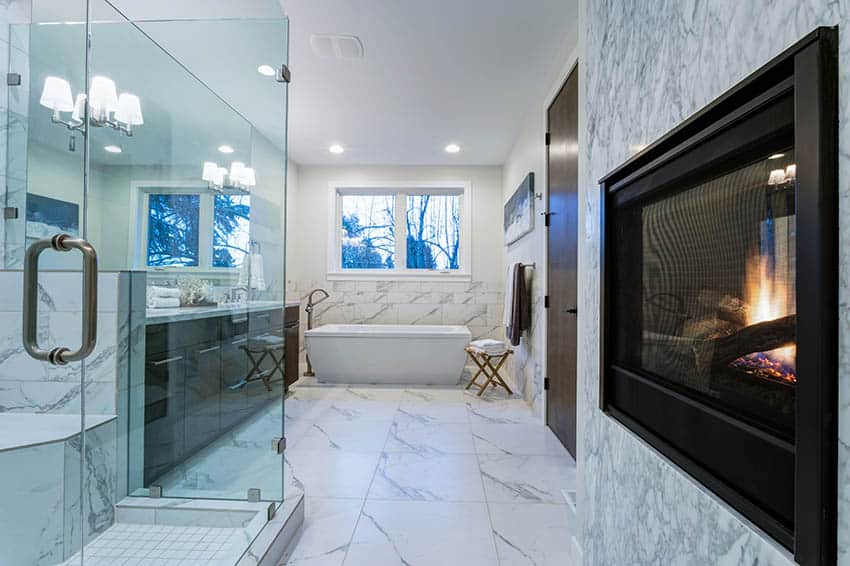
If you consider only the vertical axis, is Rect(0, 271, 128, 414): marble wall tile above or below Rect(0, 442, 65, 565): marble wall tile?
above

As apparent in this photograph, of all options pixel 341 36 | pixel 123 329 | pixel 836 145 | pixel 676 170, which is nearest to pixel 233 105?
pixel 341 36

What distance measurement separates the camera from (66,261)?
5.90 feet

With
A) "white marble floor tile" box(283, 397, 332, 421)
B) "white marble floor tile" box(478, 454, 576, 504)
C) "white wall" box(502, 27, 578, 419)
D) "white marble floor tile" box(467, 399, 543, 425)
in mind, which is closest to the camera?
"white marble floor tile" box(478, 454, 576, 504)

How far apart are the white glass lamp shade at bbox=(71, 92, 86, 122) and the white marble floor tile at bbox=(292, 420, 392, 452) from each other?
209 centimetres

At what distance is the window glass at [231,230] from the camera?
7.59 ft

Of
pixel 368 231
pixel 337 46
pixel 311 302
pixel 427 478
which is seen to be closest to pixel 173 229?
pixel 337 46

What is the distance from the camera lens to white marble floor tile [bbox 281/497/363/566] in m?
1.65

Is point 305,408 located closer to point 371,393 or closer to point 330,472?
point 371,393

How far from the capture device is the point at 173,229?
225 cm

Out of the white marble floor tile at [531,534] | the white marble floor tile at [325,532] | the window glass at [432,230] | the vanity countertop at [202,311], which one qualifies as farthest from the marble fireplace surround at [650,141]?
the window glass at [432,230]

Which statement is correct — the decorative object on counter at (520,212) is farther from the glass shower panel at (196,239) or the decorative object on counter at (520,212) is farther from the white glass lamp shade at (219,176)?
the white glass lamp shade at (219,176)

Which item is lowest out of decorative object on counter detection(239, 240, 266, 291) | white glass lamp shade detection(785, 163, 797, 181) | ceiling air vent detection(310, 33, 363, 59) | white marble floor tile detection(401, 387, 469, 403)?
white marble floor tile detection(401, 387, 469, 403)

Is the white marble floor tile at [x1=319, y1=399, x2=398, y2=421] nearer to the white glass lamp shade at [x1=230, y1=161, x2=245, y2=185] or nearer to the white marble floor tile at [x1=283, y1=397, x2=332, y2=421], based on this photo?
the white marble floor tile at [x1=283, y1=397, x2=332, y2=421]

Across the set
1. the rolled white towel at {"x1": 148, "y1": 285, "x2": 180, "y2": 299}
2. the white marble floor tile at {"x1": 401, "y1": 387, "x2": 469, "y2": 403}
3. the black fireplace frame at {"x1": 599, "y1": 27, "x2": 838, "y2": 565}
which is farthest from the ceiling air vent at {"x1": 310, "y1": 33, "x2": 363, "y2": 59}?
the white marble floor tile at {"x1": 401, "y1": 387, "x2": 469, "y2": 403}
